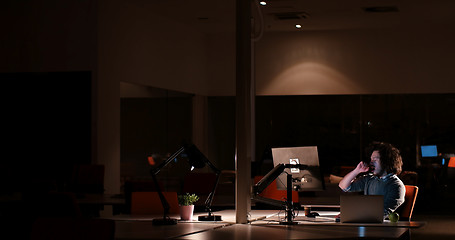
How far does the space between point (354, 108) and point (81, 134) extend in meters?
6.35

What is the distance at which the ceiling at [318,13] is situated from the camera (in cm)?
1170

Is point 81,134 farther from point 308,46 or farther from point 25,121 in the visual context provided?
point 308,46

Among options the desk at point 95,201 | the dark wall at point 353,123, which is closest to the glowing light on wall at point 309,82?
the dark wall at point 353,123

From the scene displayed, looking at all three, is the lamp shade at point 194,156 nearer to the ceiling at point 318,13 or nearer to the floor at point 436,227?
the floor at point 436,227

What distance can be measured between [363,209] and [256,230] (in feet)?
3.10

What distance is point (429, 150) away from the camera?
14.0 m

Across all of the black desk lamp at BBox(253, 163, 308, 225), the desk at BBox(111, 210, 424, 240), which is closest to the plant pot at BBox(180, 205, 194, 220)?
the desk at BBox(111, 210, 424, 240)

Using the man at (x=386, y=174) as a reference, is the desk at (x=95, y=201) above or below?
below

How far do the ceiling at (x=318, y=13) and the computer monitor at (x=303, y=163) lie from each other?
541cm

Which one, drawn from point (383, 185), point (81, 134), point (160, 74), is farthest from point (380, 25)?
point (383, 185)

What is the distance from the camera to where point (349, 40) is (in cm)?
1439

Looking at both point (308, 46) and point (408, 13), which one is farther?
point (308, 46)

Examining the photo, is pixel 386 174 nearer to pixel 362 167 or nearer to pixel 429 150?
pixel 362 167

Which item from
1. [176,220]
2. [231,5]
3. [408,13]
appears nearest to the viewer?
[176,220]
